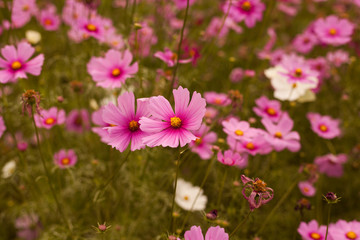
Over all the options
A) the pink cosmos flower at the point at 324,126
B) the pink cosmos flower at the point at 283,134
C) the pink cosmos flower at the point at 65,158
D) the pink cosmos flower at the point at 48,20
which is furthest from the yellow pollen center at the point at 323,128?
the pink cosmos flower at the point at 48,20

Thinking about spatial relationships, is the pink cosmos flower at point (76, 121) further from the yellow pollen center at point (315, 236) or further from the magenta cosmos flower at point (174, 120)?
the yellow pollen center at point (315, 236)

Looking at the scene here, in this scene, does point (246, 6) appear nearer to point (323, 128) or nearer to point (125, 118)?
point (323, 128)

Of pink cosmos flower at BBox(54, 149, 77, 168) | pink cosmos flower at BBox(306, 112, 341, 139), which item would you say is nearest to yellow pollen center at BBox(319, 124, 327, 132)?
pink cosmos flower at BBox(306, 112, 341, 139)

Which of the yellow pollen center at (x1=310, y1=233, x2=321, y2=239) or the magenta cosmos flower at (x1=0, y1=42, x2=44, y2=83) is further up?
the magenta cosmos flower at (x1=0, y1=42, x2=44, y2=83)

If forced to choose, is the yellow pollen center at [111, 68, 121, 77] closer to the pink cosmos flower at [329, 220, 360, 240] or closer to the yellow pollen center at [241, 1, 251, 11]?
the yellow pollen center at [241, 1, 251, 11]

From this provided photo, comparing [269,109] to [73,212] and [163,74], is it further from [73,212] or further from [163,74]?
[73,212]

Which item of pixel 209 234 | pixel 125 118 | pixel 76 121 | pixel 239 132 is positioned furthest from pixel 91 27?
pixel 209 234
